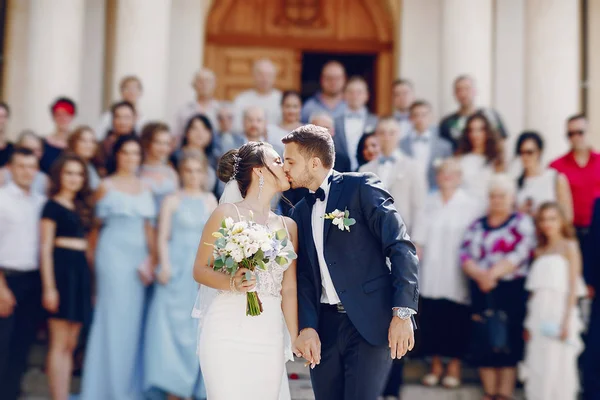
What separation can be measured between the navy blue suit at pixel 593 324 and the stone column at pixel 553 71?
3104 millimetres

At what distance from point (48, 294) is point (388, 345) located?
4.00 meters

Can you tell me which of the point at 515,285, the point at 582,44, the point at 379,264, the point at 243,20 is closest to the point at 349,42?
the point at 243,20

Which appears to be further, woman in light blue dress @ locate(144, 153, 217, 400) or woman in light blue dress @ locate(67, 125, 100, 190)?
woman in light blue dress @ locate(67, 125, 100, 190)

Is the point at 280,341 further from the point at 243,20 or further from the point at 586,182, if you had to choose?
the point at 243,20

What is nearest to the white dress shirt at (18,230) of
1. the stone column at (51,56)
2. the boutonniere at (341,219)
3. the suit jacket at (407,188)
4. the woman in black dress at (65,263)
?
the woman in black dress at (65,263)

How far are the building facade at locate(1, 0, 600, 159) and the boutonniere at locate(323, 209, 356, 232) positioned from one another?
235 inches

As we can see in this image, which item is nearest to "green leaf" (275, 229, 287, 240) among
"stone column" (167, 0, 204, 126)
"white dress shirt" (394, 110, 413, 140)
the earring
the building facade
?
the earring

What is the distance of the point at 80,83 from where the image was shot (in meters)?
12.4

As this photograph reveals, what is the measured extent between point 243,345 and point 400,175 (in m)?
3.60

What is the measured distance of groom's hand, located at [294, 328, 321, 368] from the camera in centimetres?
561

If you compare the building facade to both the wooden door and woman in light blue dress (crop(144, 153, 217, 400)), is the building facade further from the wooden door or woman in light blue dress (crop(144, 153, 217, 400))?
woman in light blue dress (crop(144, 153, 217, 400))

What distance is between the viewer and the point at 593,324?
897 cm

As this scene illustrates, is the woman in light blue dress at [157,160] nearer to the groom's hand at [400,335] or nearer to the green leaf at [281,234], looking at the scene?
the green leaf at [281,234]

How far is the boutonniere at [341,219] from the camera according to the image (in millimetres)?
5633
